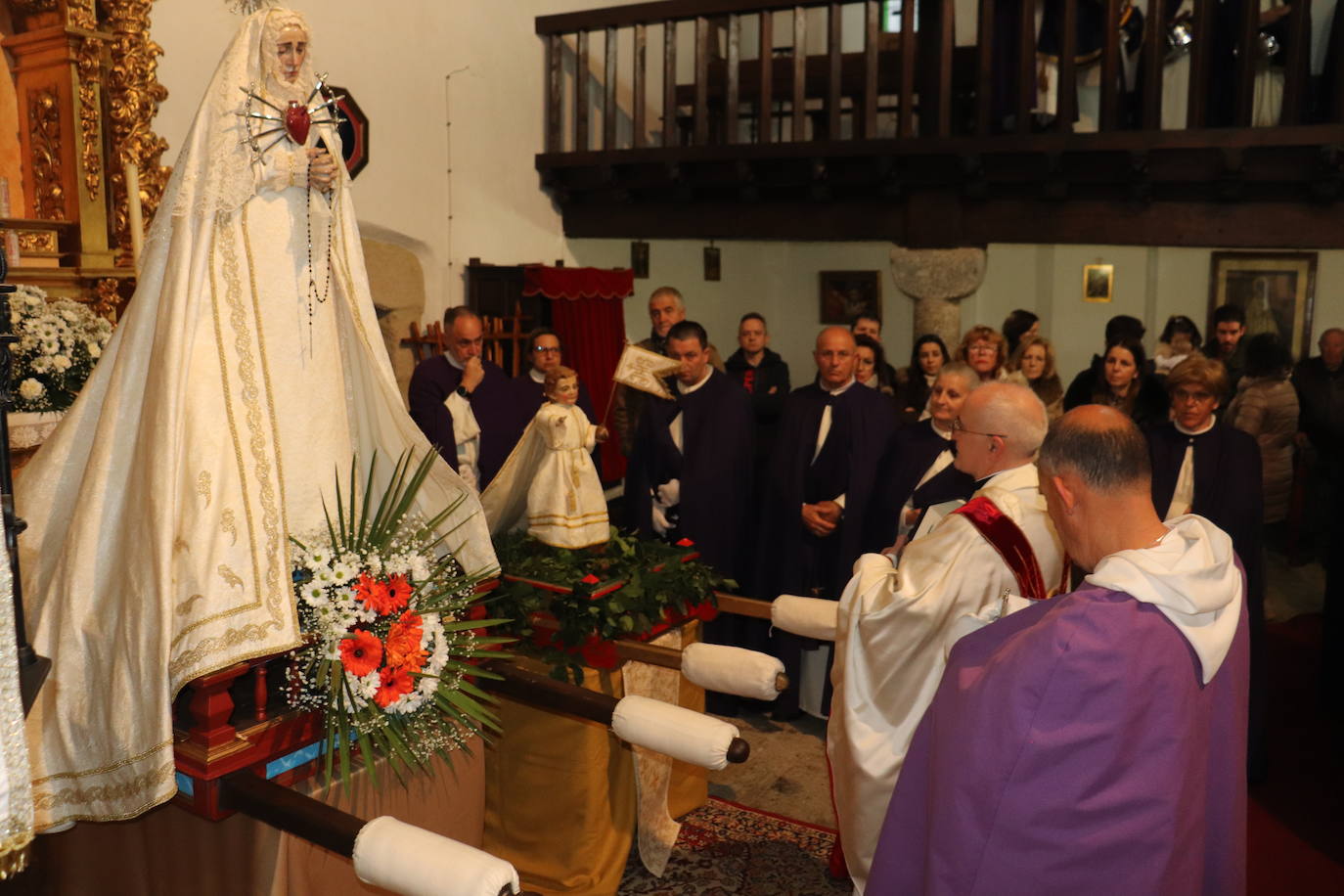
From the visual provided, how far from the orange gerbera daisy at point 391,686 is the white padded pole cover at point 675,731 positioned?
57 cm

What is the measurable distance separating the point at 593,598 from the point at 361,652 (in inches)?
43.0

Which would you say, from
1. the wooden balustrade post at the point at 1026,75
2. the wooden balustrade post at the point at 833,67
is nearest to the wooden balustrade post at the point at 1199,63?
the wooden balustrade post at the point at 1026,75

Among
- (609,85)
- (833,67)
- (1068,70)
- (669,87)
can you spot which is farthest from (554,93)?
(1068,70)

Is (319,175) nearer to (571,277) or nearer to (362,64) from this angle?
(362,64)

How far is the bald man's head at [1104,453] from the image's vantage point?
246 cm

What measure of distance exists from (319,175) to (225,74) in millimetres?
353

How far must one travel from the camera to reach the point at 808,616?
3.69m

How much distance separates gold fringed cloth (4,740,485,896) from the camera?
10.3 ft

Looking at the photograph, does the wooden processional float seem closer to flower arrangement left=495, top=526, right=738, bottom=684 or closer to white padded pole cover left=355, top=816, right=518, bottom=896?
white padded pole cover left=355, top=816, right=518, bottom=896

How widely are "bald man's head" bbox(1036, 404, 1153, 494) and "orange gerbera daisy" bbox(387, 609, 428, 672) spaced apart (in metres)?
1.75

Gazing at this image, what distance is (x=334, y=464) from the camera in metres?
3.45

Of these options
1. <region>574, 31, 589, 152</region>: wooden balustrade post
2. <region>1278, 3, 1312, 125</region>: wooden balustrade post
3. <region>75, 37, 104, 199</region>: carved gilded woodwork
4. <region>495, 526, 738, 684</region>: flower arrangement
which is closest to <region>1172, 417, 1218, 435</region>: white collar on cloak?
<region>495, 526, 738, 684</region>: flower arrangement

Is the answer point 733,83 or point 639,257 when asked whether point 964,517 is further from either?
point 639,257

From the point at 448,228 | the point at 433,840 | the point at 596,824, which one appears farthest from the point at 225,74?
the point at 448,228
